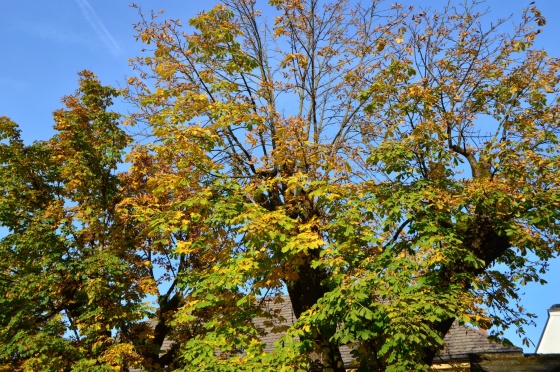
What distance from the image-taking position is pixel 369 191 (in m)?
11.7

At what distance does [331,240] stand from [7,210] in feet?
28.8

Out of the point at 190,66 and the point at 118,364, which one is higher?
the point at 190,66

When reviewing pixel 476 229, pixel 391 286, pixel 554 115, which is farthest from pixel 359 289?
pixel 554 115

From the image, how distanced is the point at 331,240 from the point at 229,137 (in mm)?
3528

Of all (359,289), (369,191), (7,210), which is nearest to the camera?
(359,289)

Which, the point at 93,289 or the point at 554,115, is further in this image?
the point at 93,289

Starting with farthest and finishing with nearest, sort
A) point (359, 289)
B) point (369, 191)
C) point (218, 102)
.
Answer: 1. point (218, 102)
2. point (369, 191)
3. point (359, 289)

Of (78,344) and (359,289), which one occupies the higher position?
(78,344)

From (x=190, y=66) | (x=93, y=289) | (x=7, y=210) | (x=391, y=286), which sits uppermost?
(x=190, y=66)

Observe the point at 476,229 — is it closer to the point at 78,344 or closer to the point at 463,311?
the point at 463,311

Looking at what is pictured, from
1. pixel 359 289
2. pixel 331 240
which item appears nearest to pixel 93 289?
pixel 331 240

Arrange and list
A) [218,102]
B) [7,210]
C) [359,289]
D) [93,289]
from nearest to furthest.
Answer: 1. [359,289]
2. [218,102]
3. [93,289]
4. [7,210]

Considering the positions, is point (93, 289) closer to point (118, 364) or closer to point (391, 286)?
point (118, 364)

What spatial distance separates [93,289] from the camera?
13477 millimetres
